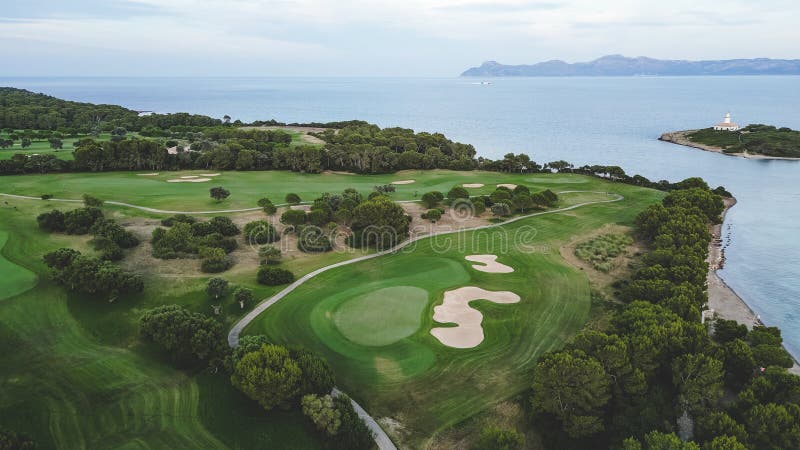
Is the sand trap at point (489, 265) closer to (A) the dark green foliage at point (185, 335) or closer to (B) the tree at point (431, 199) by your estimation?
(B) the tree at point (431, 199)

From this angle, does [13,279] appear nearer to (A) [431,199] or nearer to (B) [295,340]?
(B) [295,340]

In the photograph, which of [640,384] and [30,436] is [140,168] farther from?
[640,384]

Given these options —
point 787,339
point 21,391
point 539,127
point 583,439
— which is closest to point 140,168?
point 21,391

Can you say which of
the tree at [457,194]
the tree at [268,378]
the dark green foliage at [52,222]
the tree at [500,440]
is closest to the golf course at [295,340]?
the dark green foliage at [52,222]

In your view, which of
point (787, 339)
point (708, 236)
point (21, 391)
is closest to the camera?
point (21, 391)

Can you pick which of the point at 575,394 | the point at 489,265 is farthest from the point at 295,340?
the point at 489,265

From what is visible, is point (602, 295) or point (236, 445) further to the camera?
point (602, 295)

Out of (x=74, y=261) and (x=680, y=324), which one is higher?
(x=74, y=261)
